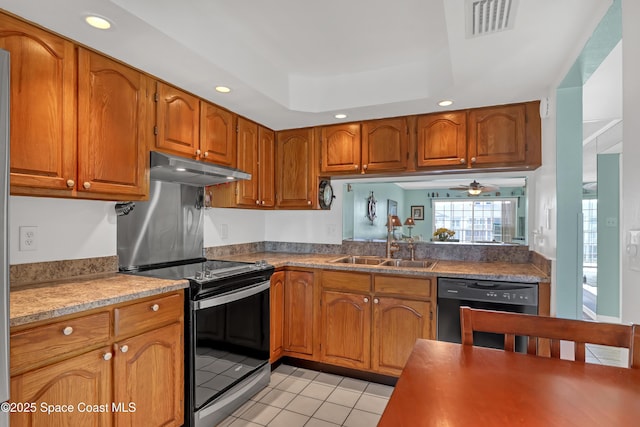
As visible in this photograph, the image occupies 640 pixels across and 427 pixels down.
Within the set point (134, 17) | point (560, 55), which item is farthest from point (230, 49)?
point (560, 55)

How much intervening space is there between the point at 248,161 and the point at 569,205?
2346 mm

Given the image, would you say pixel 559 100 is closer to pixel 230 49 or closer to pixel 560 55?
pixel 560 55

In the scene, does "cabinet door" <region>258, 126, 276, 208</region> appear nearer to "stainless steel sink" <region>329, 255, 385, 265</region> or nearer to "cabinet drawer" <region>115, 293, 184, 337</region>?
"stainless steel sink" <region>329, 255, 385, 265</region>

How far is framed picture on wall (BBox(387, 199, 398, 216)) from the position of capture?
3.43 m

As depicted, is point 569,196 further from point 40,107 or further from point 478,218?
point 40,107

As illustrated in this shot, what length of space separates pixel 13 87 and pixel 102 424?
1544mm

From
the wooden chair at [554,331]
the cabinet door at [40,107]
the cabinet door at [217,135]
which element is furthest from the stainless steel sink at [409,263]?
the cabinet door at [40,107]

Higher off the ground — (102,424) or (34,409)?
(34,409)

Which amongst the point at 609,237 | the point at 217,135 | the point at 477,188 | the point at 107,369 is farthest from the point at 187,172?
the point at 609,237

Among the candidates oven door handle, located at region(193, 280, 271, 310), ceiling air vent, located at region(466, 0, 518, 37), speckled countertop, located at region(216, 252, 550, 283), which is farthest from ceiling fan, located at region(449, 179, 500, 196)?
oven door handle, located at region(193, 280, 271, 310)

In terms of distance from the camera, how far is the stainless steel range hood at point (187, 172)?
2.10 m

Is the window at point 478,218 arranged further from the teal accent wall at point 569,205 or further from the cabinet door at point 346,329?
the cabinet door at point 346,329

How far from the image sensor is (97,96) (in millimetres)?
1840

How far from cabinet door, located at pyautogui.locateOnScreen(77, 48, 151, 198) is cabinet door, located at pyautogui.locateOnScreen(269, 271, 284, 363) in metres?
1.24
